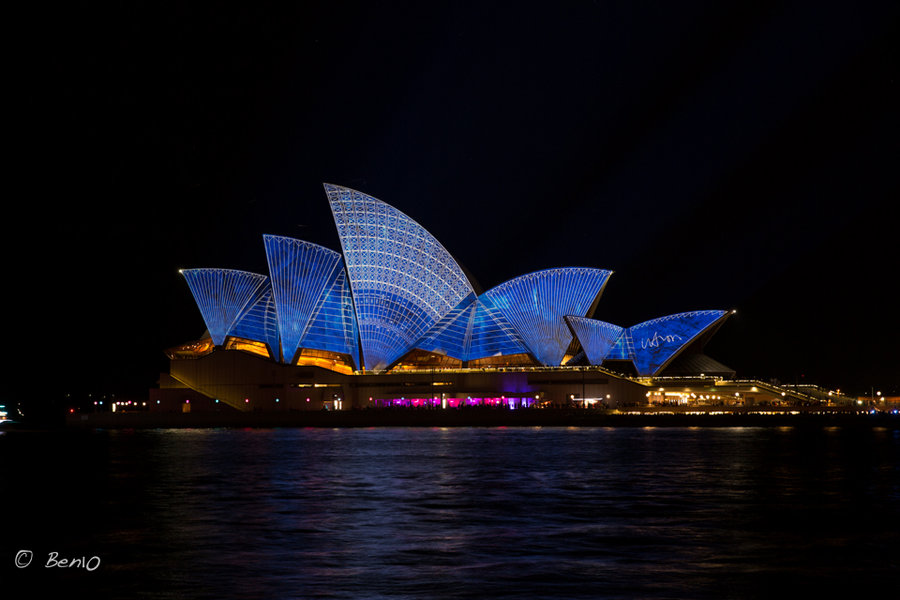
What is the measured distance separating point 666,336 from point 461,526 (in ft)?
262

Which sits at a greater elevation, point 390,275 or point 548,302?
point 390,275

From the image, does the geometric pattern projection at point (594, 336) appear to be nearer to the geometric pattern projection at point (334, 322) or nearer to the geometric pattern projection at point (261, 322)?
the geometric pattern projection at point (334, 322)

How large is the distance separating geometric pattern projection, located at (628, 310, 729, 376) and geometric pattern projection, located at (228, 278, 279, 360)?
126ft

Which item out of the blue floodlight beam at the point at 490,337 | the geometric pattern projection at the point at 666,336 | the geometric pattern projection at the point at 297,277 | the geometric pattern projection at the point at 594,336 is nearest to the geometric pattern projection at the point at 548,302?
the geometric pattern projection at the point at 594,336

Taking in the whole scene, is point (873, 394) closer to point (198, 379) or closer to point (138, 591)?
point (198, 379)

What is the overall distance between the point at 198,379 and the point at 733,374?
59.3 m

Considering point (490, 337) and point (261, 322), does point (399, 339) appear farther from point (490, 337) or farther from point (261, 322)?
point (261, 322)

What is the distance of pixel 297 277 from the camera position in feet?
283

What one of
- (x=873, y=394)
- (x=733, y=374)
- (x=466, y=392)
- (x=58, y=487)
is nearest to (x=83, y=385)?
(x=466, y=392)

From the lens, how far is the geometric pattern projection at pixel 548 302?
89.1 metres

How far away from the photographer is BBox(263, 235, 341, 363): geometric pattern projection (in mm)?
85188

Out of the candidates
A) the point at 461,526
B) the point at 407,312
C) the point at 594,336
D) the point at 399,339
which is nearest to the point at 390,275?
the point at 407,312

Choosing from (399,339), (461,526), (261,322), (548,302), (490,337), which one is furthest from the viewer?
(490,337)

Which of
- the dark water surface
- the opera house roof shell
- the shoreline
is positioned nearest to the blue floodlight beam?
the opera house roof shell
